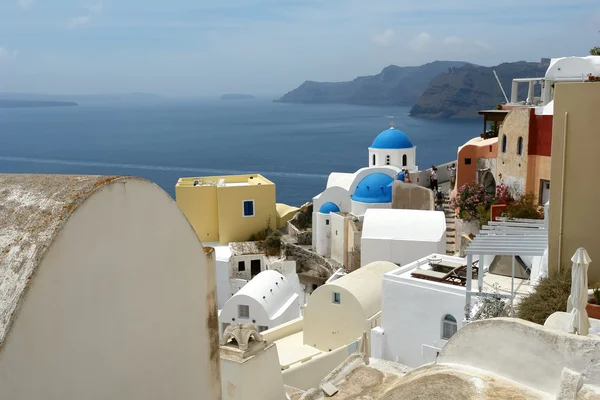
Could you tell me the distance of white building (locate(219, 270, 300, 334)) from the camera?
66.3 feet

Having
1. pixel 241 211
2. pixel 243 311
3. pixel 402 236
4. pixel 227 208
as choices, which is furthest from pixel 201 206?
pixel 402 236

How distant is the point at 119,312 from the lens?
3871 mm

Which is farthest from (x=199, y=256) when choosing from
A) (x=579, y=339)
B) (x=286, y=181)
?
(x=286, y=181)

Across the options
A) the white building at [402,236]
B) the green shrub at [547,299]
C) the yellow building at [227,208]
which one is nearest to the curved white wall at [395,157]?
the yellow building at [227,208]

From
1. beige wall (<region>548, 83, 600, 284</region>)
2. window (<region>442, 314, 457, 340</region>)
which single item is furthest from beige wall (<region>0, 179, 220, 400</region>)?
window (<region>442, 314, 457, 340</region>)

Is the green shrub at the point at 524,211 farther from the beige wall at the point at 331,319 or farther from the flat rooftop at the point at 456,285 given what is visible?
the beige wall at the point at 331,319

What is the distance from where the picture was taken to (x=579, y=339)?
5031mm

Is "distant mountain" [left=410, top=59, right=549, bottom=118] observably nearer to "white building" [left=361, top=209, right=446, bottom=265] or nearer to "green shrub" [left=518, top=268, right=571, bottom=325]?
"white building" [left=361, top=209, right=446, bottom=265]

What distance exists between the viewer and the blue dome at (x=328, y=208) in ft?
84.7

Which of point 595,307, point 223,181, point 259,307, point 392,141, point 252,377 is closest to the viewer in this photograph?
point 595,307

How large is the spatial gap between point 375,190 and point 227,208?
283 inches

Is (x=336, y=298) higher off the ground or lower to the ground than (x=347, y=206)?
lower

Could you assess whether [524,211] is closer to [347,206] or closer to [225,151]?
[347,206]

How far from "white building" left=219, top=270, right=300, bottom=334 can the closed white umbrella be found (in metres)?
14.0
